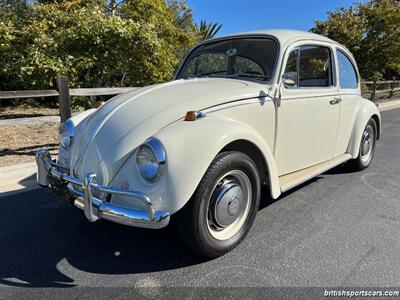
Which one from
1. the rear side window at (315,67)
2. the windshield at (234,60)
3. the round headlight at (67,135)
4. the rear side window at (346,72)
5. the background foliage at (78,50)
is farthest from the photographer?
the background foliage at (78,50)

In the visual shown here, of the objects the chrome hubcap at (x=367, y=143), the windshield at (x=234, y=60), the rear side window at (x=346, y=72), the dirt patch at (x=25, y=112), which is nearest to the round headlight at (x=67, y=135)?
the windshield at (x=234, y=60)

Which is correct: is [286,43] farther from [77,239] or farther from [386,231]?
[77,239]

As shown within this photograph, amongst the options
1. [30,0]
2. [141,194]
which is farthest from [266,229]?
[30,0]

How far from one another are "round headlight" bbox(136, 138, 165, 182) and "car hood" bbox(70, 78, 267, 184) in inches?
7.6

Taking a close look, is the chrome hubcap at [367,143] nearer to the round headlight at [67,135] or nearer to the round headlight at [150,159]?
the round headlight at [150,159]

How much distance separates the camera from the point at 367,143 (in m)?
5.33

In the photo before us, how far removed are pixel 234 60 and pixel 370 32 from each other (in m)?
17.4

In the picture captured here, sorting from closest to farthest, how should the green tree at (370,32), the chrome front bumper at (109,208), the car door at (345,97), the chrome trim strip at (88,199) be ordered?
the chrome front bumper at (109,208), the chrome trim strip at (88,199), the car door at (345,97), the green tree at (370,32)

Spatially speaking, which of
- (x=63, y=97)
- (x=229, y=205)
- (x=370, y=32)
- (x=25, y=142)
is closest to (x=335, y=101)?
(x=229, y=205)

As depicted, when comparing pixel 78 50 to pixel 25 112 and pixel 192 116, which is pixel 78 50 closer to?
pixel 25 112

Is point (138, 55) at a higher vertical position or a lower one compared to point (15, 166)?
higher

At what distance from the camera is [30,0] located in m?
13.6

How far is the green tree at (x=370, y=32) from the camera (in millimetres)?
17688

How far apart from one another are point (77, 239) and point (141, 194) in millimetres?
1164
